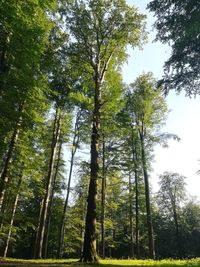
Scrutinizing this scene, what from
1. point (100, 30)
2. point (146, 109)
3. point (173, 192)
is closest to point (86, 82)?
point (100, 30)

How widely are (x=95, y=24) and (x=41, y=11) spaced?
3291 millimetres

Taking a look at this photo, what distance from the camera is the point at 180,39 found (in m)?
10.6

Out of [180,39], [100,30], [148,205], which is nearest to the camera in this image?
[180,39]

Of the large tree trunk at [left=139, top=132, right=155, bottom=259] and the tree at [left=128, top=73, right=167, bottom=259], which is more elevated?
the tree at [left=128, top=73, right=167, bottom=259]

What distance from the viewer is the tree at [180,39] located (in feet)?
32.7

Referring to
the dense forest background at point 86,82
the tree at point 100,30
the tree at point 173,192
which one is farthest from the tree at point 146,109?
the tree at point 173,192

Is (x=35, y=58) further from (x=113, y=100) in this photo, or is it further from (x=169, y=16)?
(x=169, y=16)

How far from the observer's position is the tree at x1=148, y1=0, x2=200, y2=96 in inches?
392

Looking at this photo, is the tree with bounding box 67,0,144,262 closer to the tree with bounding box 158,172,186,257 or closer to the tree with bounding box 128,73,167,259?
the tree with bounding box 128,73,167,259

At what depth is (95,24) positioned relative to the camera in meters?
14.4

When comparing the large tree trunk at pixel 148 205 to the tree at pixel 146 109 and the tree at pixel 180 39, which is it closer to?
the tree at pixel 146 109

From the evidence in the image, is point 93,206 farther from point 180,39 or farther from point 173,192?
point 173,192

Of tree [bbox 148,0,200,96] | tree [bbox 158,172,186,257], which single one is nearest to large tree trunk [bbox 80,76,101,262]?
tree [bbox 148,0,200,96]

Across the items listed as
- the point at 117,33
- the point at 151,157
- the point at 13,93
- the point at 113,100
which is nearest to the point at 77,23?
the point at 117,33
